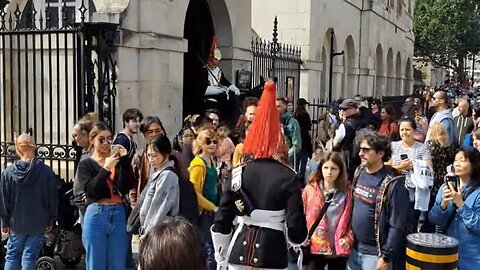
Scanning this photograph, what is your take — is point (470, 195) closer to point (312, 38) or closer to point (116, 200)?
Result: point (116, 200)

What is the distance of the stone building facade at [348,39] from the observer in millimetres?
17750

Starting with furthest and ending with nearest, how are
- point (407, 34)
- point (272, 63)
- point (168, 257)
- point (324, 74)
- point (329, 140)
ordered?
point (407, 34)
point (324, 74)
point (272, 63)
point (329, 140)
point (168, 257)

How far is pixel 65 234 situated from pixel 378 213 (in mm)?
3502

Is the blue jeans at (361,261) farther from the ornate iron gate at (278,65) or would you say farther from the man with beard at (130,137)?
the ornate iron gate at (278,65)

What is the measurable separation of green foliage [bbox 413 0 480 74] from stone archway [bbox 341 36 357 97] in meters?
27.3

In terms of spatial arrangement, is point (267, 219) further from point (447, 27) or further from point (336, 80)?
point (447, 27)

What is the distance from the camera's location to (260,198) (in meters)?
4.12

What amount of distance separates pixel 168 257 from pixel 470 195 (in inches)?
133

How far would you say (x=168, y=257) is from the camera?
81.7 inches

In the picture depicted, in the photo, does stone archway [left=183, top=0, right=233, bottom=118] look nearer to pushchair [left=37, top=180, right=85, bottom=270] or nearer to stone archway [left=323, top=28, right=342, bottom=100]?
pushchair [left=37, top=180, right=85, bottom=270]

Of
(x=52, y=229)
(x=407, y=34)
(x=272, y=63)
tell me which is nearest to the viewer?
(x=52, y=229)

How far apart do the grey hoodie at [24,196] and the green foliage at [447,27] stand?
4704cm

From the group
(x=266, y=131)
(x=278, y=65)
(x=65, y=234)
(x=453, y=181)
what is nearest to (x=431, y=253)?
(x=453, y=181)

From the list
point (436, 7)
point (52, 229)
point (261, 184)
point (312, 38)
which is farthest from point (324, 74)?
point (436, 7)
